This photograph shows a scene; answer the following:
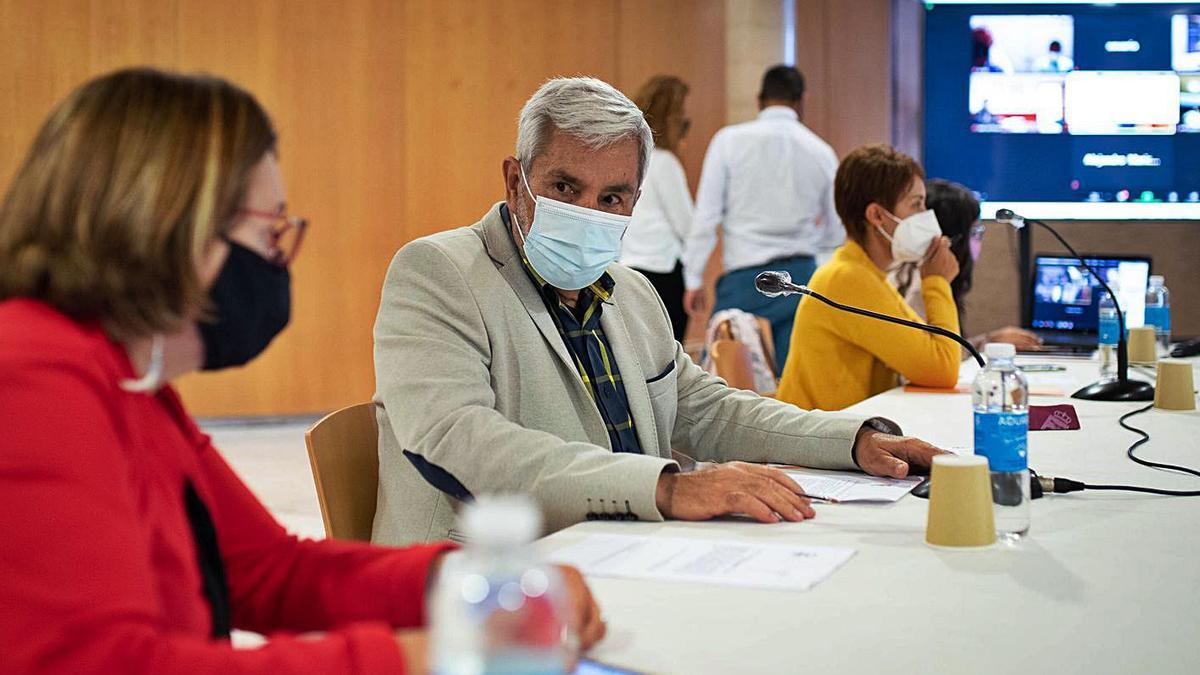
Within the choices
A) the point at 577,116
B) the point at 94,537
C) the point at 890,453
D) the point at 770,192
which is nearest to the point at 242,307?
the point at 94,537

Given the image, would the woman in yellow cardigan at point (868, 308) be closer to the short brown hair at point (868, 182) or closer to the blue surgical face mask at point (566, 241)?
the short brown hair at point (868, 182)

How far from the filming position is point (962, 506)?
1570 millimetres

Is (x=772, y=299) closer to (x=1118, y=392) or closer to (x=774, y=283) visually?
(x=1118, y=392)

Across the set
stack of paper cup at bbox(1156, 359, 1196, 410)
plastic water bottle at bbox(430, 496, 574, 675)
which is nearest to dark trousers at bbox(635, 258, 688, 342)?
stack of paper cup at bbox(1156, 359, 1196, 410)

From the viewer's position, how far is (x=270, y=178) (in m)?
1.20

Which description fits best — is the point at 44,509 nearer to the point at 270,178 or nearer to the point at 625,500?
the point at 270,178

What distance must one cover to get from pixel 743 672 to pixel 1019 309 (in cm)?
468

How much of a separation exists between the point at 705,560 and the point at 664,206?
441 centimetres

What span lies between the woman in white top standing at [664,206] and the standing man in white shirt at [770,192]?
20 cm

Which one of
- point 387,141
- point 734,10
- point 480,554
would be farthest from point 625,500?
point 734,10

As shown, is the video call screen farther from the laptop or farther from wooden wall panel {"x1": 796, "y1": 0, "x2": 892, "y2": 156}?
the laptop

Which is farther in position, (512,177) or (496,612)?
(512,177)

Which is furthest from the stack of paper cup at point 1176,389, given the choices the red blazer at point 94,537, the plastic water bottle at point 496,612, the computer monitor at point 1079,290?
the plastic water bottle at point 496,612

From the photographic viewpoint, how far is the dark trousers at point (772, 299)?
509 centimetres
